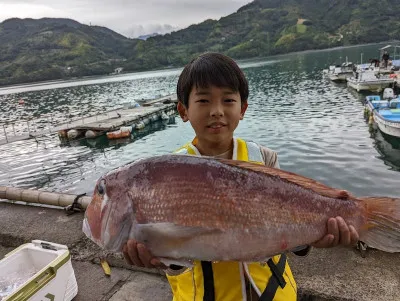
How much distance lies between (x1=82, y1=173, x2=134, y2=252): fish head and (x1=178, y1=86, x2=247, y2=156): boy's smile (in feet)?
2.63

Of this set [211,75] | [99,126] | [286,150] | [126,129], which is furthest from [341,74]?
[211,75]

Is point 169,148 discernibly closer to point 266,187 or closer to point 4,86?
point 266,187

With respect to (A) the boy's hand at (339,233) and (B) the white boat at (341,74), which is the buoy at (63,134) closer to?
(A) the boy's hand at (339,233)

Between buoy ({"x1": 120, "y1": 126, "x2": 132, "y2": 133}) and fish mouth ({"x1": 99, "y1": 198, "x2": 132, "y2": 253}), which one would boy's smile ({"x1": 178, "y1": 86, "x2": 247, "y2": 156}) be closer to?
fish mouth ({"x1": 99, "y1": 198, "x2": 132, "y2": 253})

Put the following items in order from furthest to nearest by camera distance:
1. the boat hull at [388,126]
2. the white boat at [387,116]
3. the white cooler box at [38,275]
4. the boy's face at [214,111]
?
the white boat at [387,116] → the boat hull at [388,126] → the white cooler box at [38,275] → the boy's face at [214,111]

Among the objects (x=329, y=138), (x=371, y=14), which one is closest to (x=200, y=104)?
(x=329, y=138)

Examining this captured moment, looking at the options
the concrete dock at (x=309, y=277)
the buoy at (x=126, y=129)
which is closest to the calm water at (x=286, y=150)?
the buoy at (x=126, y=129)

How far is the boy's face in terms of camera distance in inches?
96.6

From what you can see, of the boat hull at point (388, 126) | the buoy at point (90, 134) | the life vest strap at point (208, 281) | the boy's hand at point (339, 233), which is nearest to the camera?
the boy's hand at point (339, 233)

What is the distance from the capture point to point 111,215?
203 centimetres

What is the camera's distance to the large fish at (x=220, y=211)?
1.92 m

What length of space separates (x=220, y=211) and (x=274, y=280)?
0.79m

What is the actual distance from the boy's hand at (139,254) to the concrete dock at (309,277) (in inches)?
91.8

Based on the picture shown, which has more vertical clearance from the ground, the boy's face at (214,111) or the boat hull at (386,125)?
the boy's face at (214,111)
